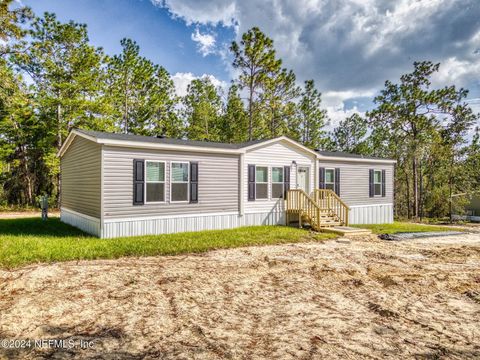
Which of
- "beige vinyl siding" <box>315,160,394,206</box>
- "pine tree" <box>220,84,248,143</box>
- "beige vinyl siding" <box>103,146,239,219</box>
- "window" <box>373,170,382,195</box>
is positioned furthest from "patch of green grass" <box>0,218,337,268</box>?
"pine tree" <box>220,84,248,143</box>

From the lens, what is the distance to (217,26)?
62.6 ft

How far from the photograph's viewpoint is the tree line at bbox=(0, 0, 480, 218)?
2102 cm

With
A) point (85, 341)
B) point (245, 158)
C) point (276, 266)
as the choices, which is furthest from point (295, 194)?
point (85, 341)

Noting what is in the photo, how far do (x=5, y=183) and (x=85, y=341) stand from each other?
92.2 ft

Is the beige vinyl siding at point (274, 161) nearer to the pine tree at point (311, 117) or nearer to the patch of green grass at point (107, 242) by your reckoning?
the patch of green grass at point (107, 242)

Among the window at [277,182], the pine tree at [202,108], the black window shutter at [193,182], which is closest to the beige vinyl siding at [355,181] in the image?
the window at [277,182]

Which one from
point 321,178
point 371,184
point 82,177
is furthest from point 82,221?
point 371,184

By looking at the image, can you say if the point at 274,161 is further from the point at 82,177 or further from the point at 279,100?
the point at 279,100

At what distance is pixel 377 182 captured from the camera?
1700 centimetres

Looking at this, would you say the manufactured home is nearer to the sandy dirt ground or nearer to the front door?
the front door

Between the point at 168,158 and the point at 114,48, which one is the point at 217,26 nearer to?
the point at 114,48

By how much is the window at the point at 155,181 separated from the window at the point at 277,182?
5198 mm

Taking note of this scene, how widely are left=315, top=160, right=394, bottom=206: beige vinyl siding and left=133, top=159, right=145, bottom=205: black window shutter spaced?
29.2 feet

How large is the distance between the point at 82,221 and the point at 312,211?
9.44 metres
